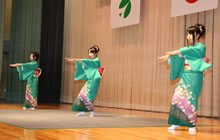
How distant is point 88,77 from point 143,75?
2.95 meters

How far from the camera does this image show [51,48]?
34.6 feet

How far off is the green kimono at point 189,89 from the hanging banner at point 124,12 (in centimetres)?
415

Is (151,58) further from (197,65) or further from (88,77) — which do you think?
(197,65)

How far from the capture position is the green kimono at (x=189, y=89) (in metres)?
3.60

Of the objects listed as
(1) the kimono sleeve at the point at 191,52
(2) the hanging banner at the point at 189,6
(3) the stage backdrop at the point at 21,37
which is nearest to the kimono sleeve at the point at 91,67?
(1) the kimono sleeve at the point at 191,52

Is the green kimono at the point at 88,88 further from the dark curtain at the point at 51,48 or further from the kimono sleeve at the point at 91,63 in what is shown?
the dark curtain at the point at 51,48

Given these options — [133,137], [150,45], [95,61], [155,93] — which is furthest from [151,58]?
[133,137]

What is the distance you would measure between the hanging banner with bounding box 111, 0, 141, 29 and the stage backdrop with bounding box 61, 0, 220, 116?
0.38 m

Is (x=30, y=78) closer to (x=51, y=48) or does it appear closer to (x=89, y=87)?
(x=89, y=87)

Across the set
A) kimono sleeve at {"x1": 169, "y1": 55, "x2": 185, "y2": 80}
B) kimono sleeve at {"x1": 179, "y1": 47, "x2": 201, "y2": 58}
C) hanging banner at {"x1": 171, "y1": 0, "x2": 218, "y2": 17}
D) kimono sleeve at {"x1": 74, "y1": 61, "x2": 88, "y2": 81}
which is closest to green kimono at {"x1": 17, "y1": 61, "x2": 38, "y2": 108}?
kimono sleeve at {"x1": 74, "y1": 61, "x2": 88, "y2": 81}

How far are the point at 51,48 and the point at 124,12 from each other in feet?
11.2

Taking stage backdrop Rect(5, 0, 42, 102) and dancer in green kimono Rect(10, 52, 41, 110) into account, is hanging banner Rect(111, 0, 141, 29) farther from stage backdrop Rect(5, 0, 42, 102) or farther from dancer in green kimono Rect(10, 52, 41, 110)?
stage backdrop Rect(5, 0, 42, 102)

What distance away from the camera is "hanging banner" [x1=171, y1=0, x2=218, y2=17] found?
19.8ft

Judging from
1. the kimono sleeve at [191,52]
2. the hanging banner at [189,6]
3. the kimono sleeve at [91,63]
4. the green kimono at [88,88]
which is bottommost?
the green kimono at [88,88]
